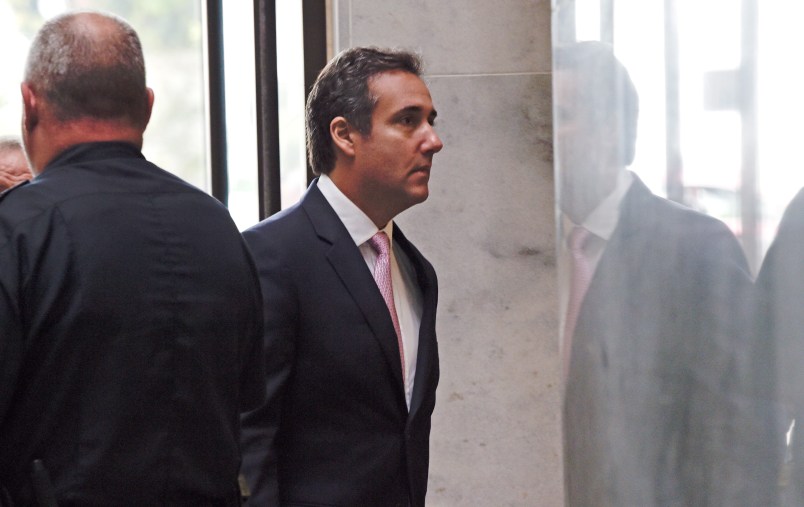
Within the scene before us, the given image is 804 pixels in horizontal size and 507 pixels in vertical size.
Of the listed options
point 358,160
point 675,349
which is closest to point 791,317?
point 675,349

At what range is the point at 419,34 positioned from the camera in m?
4.25

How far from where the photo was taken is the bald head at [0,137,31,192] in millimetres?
3441

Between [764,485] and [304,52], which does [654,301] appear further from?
[304,52]

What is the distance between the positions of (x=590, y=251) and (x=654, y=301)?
1.77 ft

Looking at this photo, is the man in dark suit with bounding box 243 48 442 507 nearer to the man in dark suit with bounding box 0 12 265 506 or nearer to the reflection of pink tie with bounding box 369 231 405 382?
the reflection of pink tie with bounding box 369 231 405 382

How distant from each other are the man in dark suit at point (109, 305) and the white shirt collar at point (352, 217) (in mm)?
723

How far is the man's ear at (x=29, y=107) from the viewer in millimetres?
1932

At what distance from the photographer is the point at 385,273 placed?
2.79 m

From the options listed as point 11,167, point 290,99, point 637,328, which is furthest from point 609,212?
point 290,99

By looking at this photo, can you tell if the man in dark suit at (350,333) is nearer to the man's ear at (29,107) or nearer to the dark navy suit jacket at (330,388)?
the dark navy suit jacket at (330,388)

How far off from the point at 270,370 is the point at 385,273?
0.42 metres

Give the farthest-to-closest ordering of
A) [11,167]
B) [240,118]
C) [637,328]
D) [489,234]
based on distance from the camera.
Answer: [240,118] → [489,234] → [11,167] → [637,328]

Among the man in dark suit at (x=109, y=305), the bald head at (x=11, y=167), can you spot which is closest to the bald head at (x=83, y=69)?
the man in dark suit at (x=109, y=305)

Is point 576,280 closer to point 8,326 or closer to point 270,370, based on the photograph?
point 270,370
